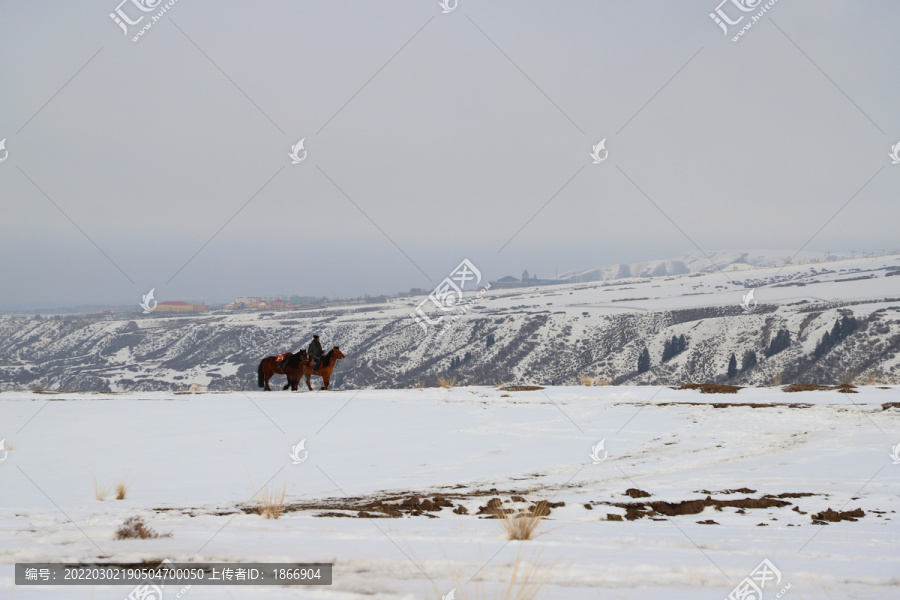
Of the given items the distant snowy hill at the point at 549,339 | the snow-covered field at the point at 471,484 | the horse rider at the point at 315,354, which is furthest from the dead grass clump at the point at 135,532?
the distant snowy hill at the point at 549,339

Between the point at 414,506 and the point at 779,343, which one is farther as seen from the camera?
the point at 779,343

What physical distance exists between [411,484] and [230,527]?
387cm

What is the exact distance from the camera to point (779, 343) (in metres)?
53.5

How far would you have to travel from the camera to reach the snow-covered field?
363 cm

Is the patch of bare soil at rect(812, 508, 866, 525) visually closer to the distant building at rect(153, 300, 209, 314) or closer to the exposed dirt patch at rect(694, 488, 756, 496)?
the exposed dirt patch at rect(694, 488, 756, 496)

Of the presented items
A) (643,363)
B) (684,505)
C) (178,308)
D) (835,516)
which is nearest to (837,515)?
(835,516)

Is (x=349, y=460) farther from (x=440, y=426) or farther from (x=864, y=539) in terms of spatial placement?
(x=864, y=539)

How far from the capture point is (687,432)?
1234cm

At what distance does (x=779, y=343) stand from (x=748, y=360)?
4.56 m

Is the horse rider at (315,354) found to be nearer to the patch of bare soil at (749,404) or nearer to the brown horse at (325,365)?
the brown horse at (325,365)

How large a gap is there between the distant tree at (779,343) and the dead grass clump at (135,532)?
55405 millimetres

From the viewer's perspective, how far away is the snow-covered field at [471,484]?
11.9 ft

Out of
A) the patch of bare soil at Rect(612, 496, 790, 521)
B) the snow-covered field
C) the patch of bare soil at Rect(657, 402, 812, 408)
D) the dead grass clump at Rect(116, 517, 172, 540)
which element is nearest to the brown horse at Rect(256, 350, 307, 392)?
the snow-covered field

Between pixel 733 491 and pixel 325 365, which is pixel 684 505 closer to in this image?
pixel 733 491
